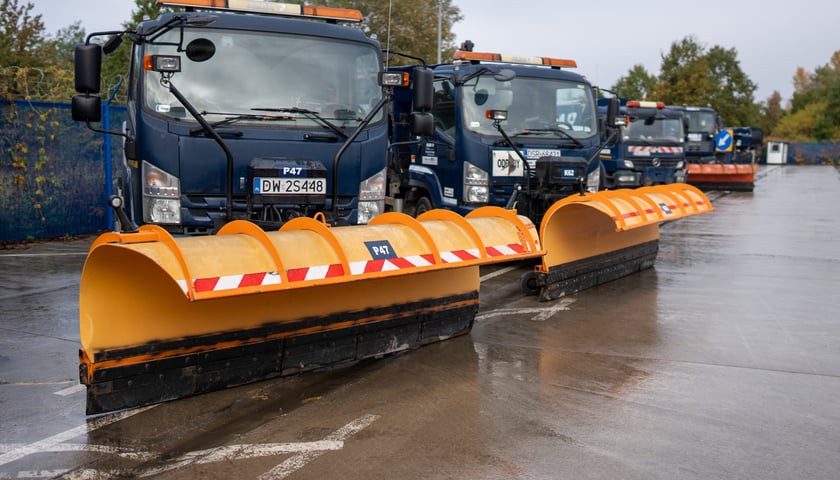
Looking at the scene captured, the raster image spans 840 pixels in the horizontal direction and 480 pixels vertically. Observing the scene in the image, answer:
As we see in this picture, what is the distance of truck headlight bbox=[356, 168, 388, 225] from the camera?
7513 millimetres

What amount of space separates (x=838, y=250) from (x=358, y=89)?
9192 mm

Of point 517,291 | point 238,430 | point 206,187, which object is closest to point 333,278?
point 238,430

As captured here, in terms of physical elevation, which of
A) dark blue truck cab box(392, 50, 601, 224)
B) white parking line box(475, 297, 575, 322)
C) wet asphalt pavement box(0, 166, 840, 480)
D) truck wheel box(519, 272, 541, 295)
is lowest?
wet asphalt pavement box(0, 166, 840, 480)

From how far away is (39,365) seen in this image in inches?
246

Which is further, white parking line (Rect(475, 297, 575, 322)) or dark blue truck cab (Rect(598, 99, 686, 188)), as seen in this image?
dark blue truck cab (Rect(598, 99, 686, 188))

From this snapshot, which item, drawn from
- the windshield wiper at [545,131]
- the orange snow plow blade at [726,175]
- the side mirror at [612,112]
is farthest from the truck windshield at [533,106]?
the orange snow plow blade at [726,175]

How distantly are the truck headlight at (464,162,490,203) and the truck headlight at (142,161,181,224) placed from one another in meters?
4.63

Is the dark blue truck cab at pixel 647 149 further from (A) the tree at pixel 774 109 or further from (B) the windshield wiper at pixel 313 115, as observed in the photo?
(A) the tree at pixel 774 109

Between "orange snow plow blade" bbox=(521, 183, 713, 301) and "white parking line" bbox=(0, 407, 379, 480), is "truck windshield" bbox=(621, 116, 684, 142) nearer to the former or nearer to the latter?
"orange snow plow blade" bbox=(521, 183, 713, 301)

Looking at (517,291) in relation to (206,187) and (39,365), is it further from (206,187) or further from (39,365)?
(39,365)

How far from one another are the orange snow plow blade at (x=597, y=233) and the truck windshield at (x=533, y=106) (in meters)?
1.61

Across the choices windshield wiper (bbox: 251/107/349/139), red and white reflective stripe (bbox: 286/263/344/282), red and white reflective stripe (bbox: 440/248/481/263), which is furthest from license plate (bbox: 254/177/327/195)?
red and white reflective stripe (bbox: 286/263/344/282)

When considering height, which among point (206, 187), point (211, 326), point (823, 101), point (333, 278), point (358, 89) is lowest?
point (211, 326)

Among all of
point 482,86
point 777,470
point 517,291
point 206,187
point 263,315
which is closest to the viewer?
point 777,470
